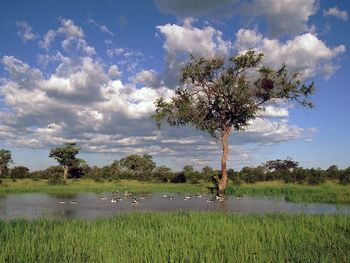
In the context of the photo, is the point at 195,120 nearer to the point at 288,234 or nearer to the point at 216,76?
the point at 216,76

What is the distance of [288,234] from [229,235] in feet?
6.15

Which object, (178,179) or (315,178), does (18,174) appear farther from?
→ (315,178)

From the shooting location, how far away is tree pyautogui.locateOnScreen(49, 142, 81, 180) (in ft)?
270

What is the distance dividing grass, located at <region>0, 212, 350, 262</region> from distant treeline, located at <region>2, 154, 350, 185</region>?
28526mm

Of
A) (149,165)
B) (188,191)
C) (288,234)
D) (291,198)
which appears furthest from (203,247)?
(149,165)

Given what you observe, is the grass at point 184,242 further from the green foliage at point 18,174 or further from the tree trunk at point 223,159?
the green foliage at point 18,174

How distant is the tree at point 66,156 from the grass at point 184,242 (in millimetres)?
69050

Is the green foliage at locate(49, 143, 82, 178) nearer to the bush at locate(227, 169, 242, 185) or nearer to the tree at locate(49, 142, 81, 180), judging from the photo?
the tree at locate(49, 142, 81, 180)

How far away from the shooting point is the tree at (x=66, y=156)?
270ft

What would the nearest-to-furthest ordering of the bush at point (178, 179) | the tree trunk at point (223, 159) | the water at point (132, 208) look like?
the water at point (132, 208)
the tree trunk at point (223, 159)
the bush at point (178, 179)

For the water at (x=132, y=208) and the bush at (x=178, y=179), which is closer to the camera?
the water at (x=132, y=208)

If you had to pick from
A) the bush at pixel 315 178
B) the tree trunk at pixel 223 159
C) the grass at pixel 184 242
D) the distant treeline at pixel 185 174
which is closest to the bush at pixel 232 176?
the distant treeline at pixel 185 174

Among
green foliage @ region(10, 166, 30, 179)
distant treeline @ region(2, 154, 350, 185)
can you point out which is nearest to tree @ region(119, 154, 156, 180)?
distant treeline @ region(2, 154, 350, 185)

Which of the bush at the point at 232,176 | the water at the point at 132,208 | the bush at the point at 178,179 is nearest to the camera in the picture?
the water at the point at 132,208
